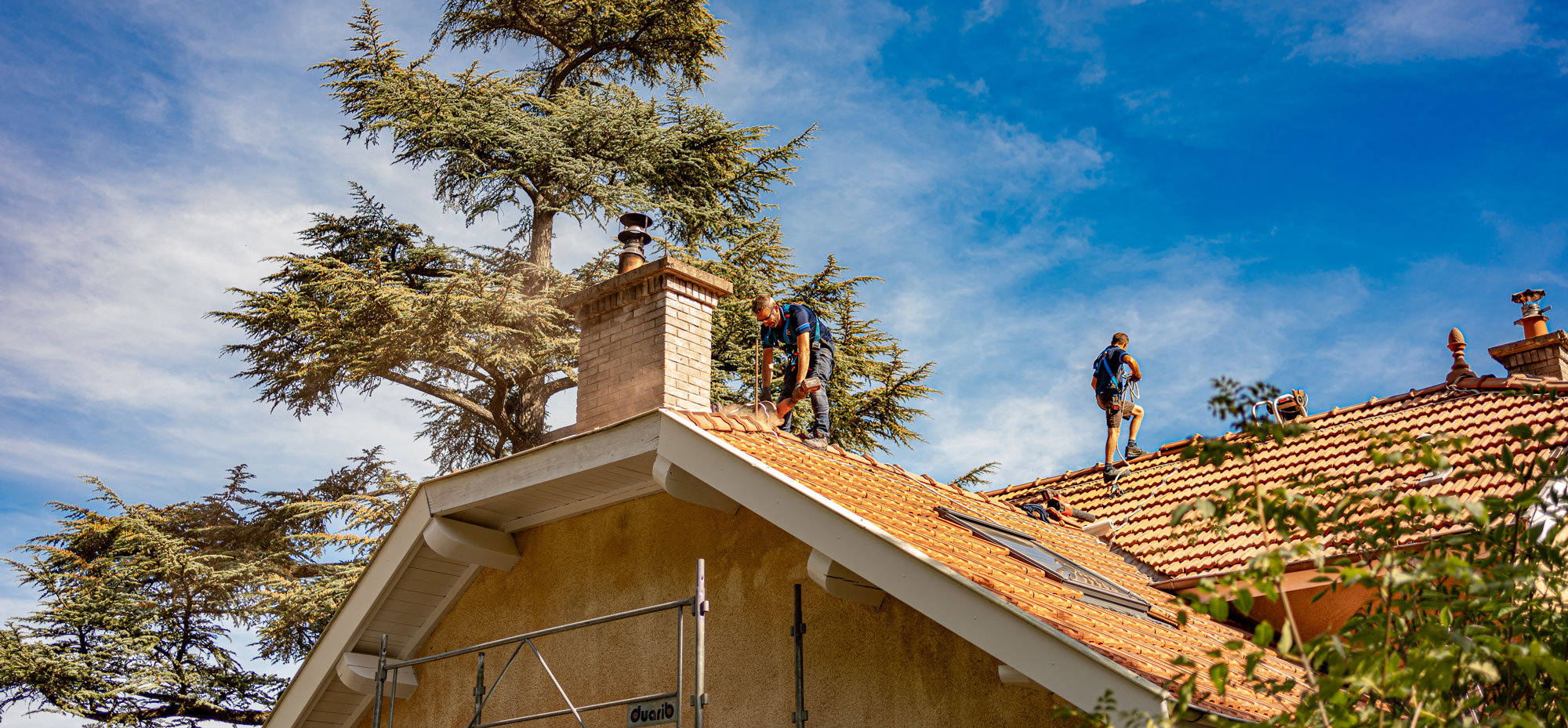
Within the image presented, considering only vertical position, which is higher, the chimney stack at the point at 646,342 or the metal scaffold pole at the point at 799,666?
the chimney stack at the point at 646,342

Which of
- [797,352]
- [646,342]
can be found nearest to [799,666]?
[646,342]

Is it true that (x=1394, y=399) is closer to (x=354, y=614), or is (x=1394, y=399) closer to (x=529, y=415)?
(x=354, y=614)

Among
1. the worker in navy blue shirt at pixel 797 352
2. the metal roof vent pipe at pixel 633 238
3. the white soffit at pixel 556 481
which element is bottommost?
the white soffit at pixel 556 481

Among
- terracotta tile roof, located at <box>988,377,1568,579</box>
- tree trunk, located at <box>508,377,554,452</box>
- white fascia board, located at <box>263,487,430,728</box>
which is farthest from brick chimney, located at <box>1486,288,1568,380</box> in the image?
tree trunk, located at <box>508,377,554,452</box>

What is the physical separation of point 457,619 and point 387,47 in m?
15.3

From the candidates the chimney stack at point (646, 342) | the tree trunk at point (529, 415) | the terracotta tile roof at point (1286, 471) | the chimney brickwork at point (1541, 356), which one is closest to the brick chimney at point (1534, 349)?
the chimney brickwork at point (1541, 356)

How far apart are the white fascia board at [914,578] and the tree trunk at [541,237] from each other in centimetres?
1509

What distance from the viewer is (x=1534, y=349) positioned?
13.7m

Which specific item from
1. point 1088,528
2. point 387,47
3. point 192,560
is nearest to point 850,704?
point 1088,528

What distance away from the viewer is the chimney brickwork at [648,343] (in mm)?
9539

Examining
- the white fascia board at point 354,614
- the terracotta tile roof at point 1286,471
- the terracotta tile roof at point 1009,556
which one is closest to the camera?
the terracotta tile roof at point 1009,556

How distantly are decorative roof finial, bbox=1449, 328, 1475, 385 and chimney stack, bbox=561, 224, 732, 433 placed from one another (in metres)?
6.83

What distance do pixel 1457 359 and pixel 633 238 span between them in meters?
7.98

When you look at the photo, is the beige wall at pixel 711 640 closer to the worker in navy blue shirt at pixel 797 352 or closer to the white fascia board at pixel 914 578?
the white fascia board at pixel 914 578
